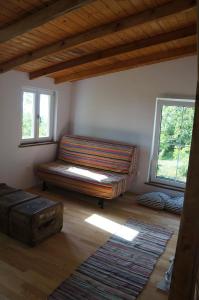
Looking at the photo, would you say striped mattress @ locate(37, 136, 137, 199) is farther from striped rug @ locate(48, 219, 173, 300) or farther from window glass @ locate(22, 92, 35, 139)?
striped rug @ locate(48, 219, 173, 300)

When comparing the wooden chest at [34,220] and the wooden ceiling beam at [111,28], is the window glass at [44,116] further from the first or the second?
the wooden chest at [34,220]

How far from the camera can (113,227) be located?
347 centimetres

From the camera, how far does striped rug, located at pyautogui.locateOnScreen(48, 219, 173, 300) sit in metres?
2.23

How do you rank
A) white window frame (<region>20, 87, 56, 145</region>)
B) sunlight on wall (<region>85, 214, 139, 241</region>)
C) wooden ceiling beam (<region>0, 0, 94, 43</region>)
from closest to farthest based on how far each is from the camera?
wooden ceiling beam (<region>0, 0, 94, 43</region>), sunlight on wall (<region>85, 214, 139, 241</region>), white window frame (<region>20, 87, 56, 145</region>)

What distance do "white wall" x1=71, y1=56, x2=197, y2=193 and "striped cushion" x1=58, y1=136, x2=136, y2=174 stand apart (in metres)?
0.37

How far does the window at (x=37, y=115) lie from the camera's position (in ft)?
14.7

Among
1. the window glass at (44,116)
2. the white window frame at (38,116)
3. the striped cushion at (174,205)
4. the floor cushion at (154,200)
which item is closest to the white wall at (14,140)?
the white window frame at (38,116)

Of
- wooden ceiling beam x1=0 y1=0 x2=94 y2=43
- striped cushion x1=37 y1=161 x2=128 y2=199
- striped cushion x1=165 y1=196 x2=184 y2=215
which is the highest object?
wooden ceiling beam x1=0 y1=0 x2=94 y2=43

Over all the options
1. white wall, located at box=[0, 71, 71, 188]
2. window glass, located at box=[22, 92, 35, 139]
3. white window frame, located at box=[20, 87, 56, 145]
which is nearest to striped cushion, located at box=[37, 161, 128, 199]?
white wall, located at box=[0, 71, 71, 188]

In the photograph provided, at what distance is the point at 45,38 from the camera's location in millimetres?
2988

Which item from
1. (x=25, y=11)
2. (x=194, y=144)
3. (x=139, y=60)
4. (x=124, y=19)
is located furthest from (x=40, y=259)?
(x=139, y=60)

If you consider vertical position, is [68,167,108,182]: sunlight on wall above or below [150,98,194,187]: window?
below

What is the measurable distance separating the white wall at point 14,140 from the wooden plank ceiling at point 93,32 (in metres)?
0.26

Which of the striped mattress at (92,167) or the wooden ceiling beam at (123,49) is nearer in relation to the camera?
the wooden ceiling beam at (123,49)
